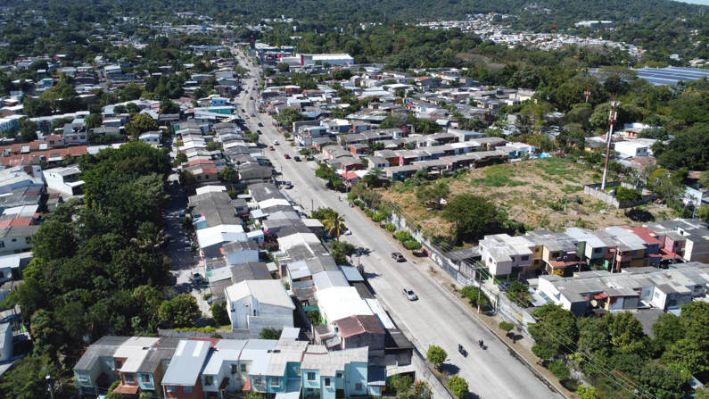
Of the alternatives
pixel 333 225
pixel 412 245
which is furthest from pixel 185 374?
pixel 412 245

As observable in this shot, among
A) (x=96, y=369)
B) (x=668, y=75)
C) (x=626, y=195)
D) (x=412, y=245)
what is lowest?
(x=412, y=245)

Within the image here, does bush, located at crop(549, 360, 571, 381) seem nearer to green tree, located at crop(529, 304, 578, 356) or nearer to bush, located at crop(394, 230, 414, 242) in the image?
green tree, located at crop(529, 304, 578, 356)

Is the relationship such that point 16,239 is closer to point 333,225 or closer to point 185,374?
point 185,374

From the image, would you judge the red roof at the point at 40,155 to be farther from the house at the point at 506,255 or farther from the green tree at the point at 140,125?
the house at the point at 506,255

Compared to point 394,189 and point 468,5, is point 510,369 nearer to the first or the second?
point 394,189

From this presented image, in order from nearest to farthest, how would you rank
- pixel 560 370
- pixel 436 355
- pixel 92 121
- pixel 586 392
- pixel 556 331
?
pixel 586 392
pixel 560 370
pixel 436 355
pixel 556 331
pixel 92 121

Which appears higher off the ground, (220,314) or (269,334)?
(269,334)

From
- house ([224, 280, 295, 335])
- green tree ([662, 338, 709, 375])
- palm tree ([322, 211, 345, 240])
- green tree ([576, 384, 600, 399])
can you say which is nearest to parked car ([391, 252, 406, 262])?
palm tree ([322, 211, 345, 240])
